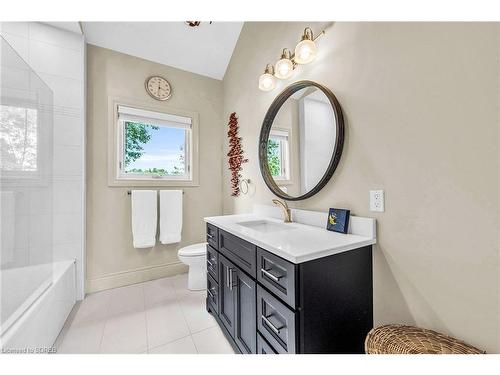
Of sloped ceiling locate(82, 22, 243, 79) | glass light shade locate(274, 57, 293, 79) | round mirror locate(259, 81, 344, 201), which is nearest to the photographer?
round mirror locate(259, 81, 344, 201)

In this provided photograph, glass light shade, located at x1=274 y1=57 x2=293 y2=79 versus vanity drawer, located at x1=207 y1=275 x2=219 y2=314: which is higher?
glass light shade, located at x1=274 y1=57 x2=293 y2=79

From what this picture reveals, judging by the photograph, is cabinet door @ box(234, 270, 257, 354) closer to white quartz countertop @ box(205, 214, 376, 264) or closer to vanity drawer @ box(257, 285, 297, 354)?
vanity drawer @ box(257, 285, 297, 354)

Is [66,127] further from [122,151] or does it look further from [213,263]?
[213,263]

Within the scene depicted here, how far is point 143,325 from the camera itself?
5.41 feet

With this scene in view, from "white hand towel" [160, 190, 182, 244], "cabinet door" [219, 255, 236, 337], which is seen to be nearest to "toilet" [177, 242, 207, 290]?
"white hand towel" [160, 190, 182, 244]

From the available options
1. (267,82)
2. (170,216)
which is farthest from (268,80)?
(170,216)

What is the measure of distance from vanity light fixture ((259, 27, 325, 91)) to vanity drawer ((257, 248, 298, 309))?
4.16 ft

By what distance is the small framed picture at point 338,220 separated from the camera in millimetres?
1240

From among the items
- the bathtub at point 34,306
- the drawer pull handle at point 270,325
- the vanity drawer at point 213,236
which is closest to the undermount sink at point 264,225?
the vanity drawer at point 213,236

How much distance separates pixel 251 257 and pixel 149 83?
2293mm

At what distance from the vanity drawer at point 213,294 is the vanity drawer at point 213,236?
11.1 inches

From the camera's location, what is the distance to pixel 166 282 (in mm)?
2400

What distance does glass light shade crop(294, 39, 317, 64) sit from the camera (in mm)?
1375
